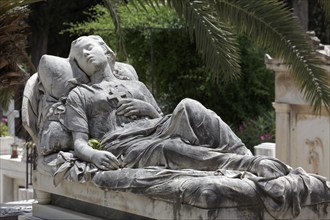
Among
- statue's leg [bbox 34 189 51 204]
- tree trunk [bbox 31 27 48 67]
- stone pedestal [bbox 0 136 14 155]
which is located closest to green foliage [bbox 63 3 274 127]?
stone pedestal [bbox 0 136 14 155]

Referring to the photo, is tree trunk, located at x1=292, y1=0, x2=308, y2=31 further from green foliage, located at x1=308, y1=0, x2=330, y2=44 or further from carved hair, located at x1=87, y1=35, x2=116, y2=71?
carved hair, located at x1=87, y1=35, x2=116, y2=71

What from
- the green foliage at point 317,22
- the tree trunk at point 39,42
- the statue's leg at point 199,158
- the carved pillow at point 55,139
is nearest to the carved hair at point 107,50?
the carved pillow at point 55,139

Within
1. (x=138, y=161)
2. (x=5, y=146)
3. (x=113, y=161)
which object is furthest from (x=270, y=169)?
(x=5, y=146)

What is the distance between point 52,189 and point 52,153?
0.34 meters

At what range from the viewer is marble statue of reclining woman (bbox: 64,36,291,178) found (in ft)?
22.0

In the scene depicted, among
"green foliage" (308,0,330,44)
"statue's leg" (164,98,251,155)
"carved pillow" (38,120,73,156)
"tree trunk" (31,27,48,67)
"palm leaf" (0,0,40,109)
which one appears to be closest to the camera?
"statue's leg" (164,98,251,155)

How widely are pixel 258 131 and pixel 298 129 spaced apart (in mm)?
4948

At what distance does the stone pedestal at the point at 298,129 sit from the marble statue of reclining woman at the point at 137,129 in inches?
143

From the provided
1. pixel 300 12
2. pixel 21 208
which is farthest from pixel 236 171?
pixel 300 12

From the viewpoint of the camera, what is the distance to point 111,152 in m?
7.24

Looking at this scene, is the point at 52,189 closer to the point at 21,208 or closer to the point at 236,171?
the point at 236,171

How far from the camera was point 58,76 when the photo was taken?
7.90m

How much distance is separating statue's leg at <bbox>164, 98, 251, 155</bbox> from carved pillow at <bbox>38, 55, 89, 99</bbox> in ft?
4.58

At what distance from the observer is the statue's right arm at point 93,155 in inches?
273
